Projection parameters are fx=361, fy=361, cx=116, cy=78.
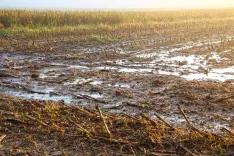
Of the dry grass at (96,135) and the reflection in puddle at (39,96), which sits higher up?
the dry grass at (96,135)

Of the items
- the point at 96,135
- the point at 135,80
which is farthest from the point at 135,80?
the point at 96,135

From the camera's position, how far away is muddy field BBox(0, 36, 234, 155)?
6.92 metres

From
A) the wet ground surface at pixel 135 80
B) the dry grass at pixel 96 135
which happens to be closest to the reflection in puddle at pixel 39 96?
the wet ground surface at pixel 135 80

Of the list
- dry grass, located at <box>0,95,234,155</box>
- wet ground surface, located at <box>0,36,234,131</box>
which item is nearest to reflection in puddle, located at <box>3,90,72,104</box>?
wet ground surface, located at <box>0,36,234,131</box>

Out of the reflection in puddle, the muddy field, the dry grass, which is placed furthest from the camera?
the reflection in puddle

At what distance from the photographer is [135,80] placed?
9250mm

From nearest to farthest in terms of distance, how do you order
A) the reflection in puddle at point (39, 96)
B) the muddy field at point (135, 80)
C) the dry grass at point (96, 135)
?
1. the dry grass at point (96, 135)
2. the muddy field at point (135, 80)
3. the reflection in puddle at point (39, 96)

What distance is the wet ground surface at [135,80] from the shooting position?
6992 millimetres

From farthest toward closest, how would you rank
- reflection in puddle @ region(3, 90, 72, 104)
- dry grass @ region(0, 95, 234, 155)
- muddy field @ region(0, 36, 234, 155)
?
reflection in puddle @ region(3, 90, 72, 104)
muddy field @ region(0, 36, 234, 155)
dry grass @ region(0, 95, 234, 155)

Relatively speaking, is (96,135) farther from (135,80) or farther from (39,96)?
(135,80)

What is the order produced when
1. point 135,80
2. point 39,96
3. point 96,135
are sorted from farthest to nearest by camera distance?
point 135,80 < point 39,96 < point 96,135

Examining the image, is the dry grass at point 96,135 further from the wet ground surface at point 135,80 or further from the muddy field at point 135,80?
the wet ground surface at point 135,80

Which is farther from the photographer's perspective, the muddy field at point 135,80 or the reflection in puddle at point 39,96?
the reflection in puddle at point 39,96

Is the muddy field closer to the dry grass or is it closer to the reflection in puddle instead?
the reflection in puddle
